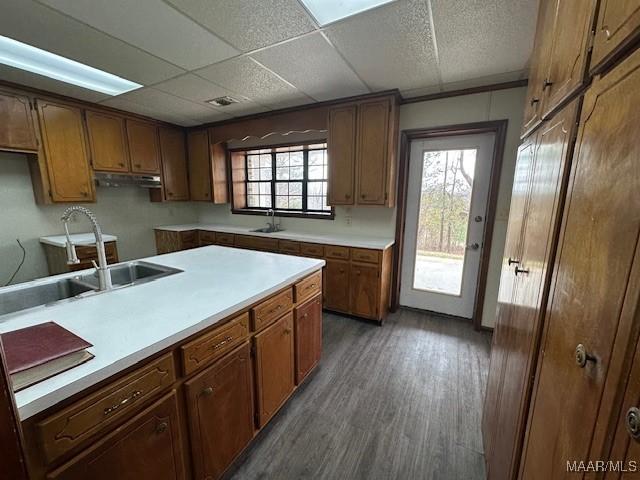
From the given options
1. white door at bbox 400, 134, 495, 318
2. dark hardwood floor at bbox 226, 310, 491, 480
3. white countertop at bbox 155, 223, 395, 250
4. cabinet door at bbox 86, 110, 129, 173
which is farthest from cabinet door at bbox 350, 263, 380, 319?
cabinet door at bbox 86, 110, 129, 173

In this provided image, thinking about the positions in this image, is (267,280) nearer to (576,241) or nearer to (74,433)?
(74,433)

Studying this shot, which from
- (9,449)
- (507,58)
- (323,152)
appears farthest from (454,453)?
(323,152)

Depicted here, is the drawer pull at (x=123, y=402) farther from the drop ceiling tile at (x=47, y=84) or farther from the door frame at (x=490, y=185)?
the drop ceiling tile at (x=47, y=84)

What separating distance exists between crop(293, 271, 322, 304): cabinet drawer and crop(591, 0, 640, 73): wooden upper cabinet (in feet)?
5.13

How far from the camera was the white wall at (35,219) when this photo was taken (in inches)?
113

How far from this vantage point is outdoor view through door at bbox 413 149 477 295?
112 inches

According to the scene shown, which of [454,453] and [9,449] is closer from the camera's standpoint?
[9,449]

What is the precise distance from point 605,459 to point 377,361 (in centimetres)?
199

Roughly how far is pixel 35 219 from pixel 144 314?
330 centimetres

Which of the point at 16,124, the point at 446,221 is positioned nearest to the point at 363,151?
the point at 446,221

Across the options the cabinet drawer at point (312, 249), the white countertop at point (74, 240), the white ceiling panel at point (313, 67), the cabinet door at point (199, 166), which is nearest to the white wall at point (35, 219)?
the white countertop at point (74, 240)

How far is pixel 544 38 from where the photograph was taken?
3.54 feet

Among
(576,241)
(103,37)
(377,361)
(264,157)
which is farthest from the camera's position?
(264,157)

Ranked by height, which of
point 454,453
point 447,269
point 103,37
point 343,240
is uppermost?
point 103,37
